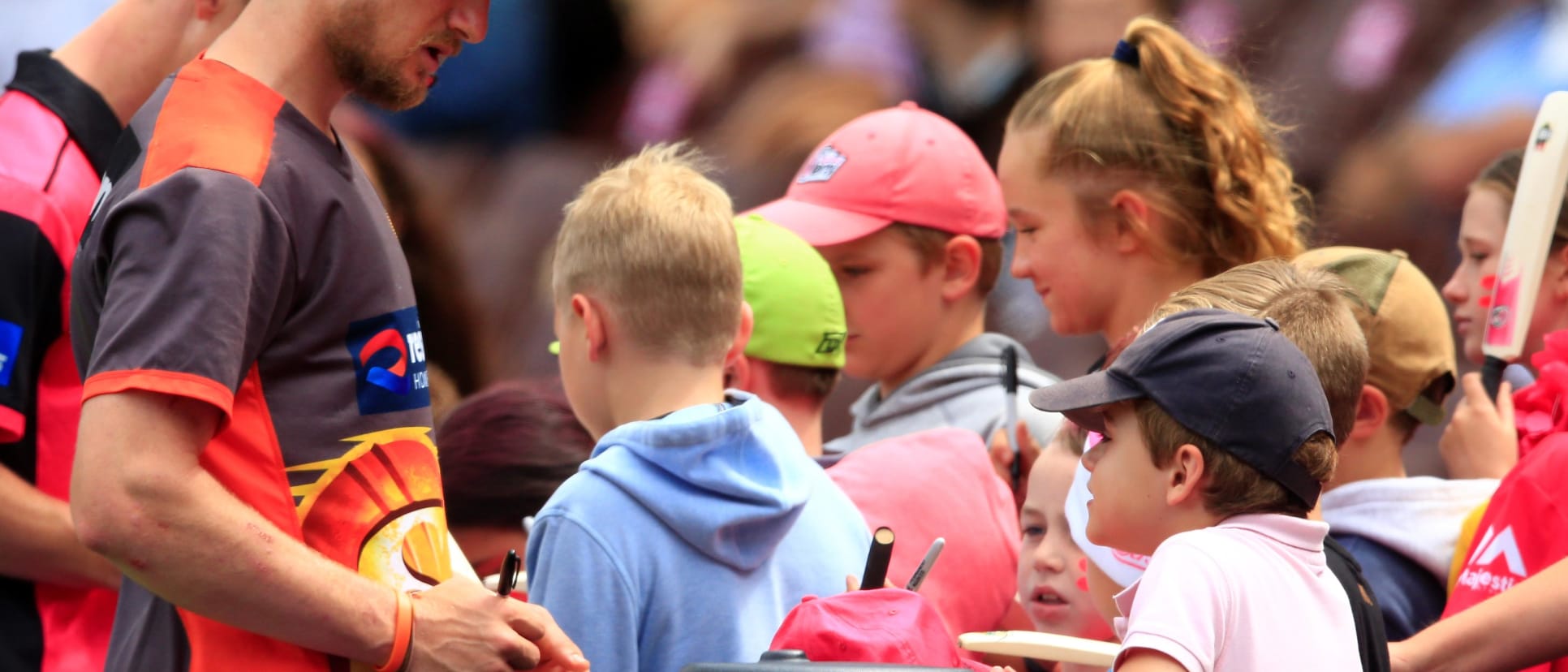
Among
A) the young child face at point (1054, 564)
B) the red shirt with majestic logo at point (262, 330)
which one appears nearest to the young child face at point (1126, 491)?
the young child face at point (1054, 564)

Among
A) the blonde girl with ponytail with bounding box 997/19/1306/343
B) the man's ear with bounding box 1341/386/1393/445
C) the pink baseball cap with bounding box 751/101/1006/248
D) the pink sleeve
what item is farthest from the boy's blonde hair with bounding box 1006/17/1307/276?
the pink sleeve

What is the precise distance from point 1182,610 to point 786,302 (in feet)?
4.74

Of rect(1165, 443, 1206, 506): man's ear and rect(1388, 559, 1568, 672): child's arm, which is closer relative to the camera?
rect(1165, 443, 1206, 506): man's ear

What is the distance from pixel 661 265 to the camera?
7.14 ft

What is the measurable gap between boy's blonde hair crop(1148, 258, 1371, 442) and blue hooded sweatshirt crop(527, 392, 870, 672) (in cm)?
58

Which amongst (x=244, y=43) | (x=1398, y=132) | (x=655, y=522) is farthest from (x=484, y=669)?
(x=1398, y=132)

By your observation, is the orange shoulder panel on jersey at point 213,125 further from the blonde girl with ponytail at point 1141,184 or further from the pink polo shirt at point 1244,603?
the blonde girl with ponytail at point 1141,184

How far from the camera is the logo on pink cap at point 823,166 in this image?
3412 millimetres

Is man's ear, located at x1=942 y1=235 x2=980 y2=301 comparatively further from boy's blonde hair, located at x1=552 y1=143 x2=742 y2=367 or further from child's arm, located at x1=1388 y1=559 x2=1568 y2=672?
child's arm, located at x1=1388 y1=559 x2=1568 y2=672

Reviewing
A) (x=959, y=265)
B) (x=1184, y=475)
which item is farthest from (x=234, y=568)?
(x=959, y=265)

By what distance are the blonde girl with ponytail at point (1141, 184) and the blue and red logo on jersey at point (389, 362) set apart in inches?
55.3

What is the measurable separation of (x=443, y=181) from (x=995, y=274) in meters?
2.41

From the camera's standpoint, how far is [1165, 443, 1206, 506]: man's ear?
1591 mm

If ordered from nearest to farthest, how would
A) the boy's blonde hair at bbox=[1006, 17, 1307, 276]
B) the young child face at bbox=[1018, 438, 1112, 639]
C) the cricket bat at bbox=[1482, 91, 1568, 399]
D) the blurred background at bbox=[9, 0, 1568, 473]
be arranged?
the young child face at bbox=[1018, 438, 1112, 639] < the cricket bat at bbox=[1482, 91, 1568, 399] < the boy's blonde hair at bbox=[1006, 17, 1307, 276] < the blurred background at bbox=[9, 0, 1568, 473]
